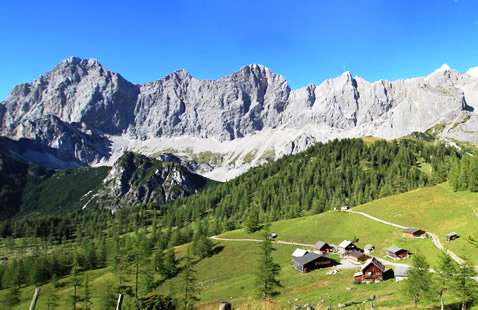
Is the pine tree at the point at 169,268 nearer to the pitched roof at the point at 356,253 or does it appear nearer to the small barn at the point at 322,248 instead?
the small barn at the point at 322,248

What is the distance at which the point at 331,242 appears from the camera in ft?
311

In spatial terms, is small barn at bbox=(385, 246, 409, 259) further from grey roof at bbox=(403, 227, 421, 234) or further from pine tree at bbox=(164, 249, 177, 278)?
pine tree at bbox=(164, 249, 177, 278)

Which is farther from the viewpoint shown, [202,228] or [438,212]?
[202,228]

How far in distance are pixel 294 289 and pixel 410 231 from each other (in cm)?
4053

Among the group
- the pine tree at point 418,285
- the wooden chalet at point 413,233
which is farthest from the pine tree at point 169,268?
the pine tree at point 418,285

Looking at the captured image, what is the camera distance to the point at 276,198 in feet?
600

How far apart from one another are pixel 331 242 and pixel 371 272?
34827mm

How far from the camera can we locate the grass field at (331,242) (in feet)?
179

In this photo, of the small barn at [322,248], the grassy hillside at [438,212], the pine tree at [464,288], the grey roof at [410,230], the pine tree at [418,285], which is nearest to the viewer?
the pine tree at [464,288]

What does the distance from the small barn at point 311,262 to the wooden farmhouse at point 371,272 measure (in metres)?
16.7

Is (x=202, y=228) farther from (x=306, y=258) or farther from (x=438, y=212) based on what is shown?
(x=438, y=212)

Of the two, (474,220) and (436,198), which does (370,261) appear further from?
(436,198)

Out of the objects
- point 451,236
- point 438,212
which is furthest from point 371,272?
point 438,212

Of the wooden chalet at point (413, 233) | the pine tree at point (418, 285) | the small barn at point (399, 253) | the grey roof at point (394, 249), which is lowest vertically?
the small barn at point (399, 253)
